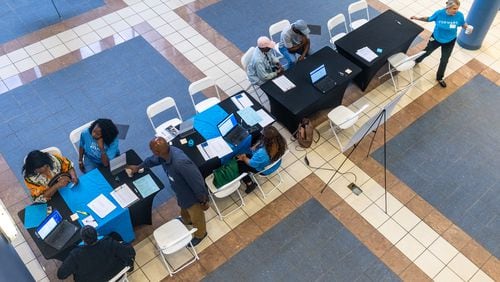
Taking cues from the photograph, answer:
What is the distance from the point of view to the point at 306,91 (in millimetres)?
6785

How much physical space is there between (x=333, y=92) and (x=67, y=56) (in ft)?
16.8

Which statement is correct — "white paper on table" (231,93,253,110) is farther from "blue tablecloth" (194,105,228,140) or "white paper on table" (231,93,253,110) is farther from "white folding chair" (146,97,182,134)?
"white folding chair" (146,97,182,134)

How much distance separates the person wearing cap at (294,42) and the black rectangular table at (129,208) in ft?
11.1

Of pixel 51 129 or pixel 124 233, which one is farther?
pixel 51 129

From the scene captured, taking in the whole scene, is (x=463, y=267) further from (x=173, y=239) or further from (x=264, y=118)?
(x=173, y=239)

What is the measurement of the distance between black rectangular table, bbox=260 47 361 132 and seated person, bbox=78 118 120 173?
2.44 metres

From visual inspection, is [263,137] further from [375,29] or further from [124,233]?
[375,29]

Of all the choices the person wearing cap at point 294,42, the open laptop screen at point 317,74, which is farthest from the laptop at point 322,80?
the person wearing cap at point 294,42

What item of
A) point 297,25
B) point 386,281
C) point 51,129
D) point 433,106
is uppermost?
point 297,25

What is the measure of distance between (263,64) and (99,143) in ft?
9.54

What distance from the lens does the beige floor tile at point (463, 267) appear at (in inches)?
225

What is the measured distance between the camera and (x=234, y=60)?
328 inches

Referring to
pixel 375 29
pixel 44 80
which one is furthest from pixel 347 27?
pixel 44 80

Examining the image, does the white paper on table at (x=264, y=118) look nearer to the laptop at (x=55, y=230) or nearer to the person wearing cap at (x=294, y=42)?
the person wearing cap at (x=294, y=42)
